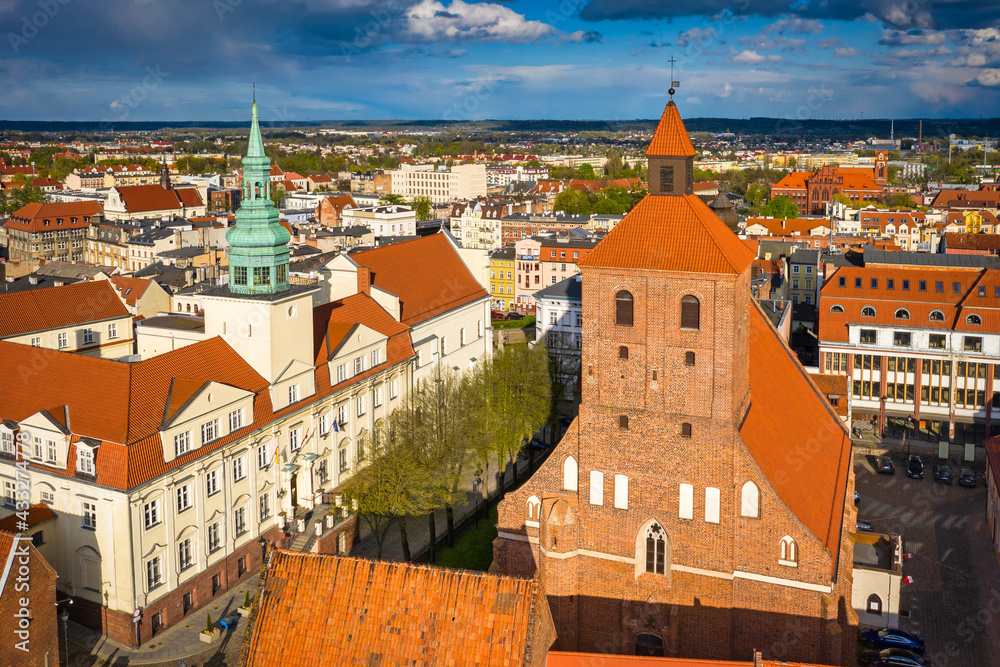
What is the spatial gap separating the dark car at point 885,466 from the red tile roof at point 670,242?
30.2 meters

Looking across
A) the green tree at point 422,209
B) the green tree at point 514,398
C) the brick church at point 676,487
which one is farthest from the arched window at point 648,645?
the green tree at point 422,209

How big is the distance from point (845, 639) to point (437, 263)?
43330 millimetres

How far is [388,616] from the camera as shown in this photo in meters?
22.5

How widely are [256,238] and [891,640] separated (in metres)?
33.3

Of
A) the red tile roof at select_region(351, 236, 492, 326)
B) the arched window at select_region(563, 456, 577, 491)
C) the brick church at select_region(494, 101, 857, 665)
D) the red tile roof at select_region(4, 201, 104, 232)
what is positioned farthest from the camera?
the red tile roof at select_region(4, 201, 104, 232)

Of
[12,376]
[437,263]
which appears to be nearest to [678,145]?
[12,376]

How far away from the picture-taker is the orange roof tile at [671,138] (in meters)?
32.4

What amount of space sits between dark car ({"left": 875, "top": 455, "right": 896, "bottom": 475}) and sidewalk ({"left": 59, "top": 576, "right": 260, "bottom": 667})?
39173mm

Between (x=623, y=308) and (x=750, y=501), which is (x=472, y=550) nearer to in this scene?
(x=750, y=501)

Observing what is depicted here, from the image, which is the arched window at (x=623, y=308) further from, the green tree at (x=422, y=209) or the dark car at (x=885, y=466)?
the green tree at (x=422, y=209)

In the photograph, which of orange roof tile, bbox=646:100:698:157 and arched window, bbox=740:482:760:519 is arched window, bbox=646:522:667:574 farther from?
orange roof tile, bbox=646:100:698:157

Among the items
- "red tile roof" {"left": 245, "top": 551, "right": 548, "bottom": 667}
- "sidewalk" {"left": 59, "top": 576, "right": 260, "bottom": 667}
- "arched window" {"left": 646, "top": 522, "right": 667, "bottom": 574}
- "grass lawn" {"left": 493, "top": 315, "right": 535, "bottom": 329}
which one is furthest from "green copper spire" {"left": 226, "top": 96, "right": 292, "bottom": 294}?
"grass lawn" {"left": 493, "top": 315, "right": 535, "bottom": 329}

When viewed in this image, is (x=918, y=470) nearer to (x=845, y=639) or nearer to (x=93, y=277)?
(x=845, y=639)

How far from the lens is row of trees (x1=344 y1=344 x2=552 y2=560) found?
140 ft
